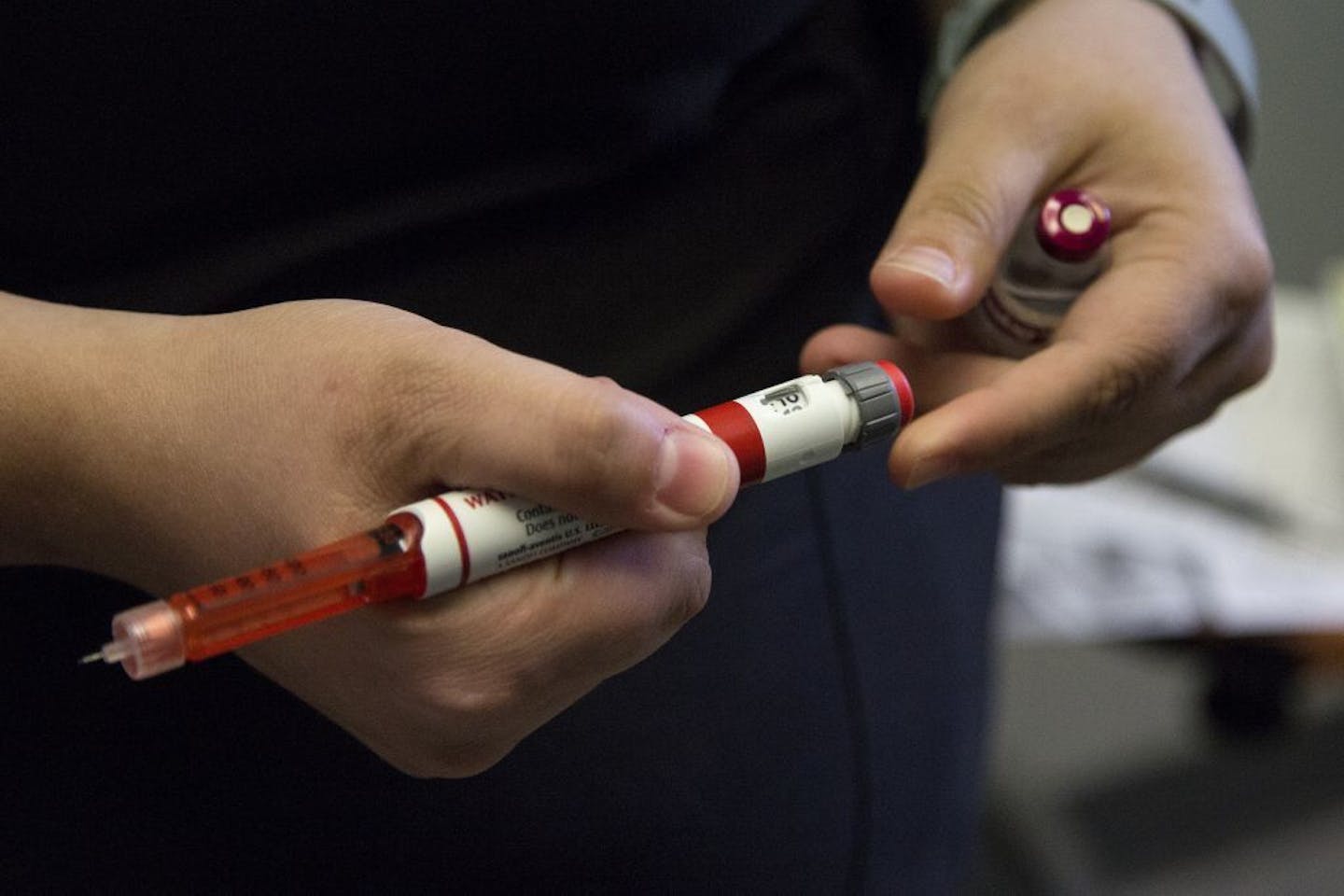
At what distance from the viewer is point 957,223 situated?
20.3 inches

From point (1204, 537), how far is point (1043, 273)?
631mm

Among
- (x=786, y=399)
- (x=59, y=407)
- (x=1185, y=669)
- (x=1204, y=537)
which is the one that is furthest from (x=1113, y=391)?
(x=1185, y=669)

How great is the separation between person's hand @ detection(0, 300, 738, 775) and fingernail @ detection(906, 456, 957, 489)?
12cm

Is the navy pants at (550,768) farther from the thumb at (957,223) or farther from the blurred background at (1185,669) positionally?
the blurred background at (1185,669)

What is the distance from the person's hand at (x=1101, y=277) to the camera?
1.65 ft

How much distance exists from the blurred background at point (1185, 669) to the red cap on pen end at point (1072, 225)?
1.76 feet

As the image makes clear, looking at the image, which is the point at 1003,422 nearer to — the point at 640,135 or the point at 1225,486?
the point at 640,135

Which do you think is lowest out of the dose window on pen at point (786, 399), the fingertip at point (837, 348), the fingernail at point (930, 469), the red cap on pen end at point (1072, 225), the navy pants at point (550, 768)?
the navy pants at point (550, 768)

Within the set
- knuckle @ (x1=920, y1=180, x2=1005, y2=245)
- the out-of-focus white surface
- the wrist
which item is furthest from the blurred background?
the wrist

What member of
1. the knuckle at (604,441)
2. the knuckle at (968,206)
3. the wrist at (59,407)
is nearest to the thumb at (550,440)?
the knuckle at (604,441)

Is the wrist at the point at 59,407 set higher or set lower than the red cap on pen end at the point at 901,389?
higher

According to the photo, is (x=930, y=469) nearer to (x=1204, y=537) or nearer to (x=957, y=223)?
(x=957, y=223)

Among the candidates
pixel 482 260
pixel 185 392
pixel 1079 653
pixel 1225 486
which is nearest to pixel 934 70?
pixel 482 260

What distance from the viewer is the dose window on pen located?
1.38 ft
